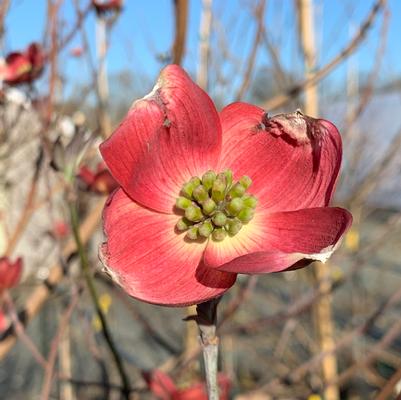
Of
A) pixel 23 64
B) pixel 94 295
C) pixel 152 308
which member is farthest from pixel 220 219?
pixel 152 308

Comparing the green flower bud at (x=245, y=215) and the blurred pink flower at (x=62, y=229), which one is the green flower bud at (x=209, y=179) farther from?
the blurred pink flower at (x=62, y=229)

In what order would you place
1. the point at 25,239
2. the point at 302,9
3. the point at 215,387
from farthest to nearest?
the point at 25,239 < the point at 302,9 < the point at 215,387

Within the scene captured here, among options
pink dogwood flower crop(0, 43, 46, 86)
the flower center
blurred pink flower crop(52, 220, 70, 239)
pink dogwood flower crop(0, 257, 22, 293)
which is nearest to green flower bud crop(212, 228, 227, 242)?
the flower center

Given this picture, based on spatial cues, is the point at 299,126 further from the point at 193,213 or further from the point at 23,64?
Result: the point at 23,64

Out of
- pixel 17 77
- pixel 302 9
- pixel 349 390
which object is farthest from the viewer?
pixel 349 390

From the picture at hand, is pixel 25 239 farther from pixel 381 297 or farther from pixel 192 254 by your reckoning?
pixel 192 254

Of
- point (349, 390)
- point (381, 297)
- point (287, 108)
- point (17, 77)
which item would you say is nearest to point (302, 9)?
point (287, 108)

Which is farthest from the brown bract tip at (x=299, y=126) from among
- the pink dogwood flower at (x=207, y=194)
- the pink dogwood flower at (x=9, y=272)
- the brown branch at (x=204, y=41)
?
the brown branch at (x=204, y=41)
